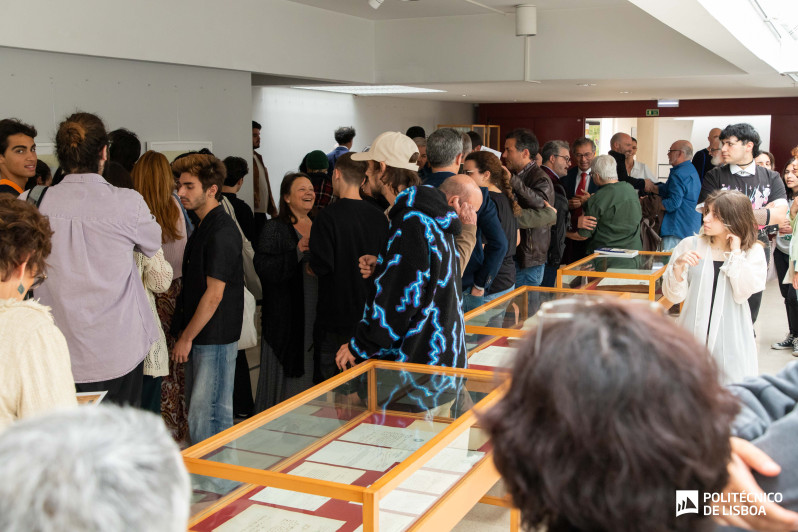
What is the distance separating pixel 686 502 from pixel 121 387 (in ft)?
9.22

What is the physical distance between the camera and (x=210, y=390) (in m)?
4.03

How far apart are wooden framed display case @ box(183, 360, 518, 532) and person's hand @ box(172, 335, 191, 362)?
134 centimetres

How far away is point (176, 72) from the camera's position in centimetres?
644

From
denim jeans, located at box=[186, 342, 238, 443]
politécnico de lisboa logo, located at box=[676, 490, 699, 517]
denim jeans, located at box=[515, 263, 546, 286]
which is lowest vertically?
denim jeans, located at box=[186, 342, 238, 443]

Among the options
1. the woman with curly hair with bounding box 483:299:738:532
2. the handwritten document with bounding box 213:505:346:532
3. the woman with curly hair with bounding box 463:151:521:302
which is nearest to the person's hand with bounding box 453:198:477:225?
the woman with curly hair with bounding box 463:151:521:302

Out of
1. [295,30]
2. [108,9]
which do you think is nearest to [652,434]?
[108,9]

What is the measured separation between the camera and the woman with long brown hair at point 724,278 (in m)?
4.28

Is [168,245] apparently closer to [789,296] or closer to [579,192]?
[579,192]

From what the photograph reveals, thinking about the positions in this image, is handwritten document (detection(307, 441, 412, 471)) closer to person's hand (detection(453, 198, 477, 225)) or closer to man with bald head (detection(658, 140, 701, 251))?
person's hand (detection(453, 198, 477, 225))

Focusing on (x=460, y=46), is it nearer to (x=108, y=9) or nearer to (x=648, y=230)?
(x=648, y=230)

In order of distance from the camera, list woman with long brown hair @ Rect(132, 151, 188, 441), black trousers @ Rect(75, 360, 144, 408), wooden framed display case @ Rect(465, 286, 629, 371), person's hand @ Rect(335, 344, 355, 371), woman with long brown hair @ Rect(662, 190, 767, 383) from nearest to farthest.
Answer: person's hand @ Rect(335, 344, 355, 371) → black trousers @ Rect(75, 360, 144, 408) → wooden framed display case @ Rect(465, 286, 629, 371) → woman with long brown hair @ Rect(132, 151, 188, 441) → woman with long brown hair @ Rect(662, 190, 767, 383)

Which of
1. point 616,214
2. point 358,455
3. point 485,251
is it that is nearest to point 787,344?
point 616,214

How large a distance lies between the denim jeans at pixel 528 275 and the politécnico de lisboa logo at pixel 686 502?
5.26 m

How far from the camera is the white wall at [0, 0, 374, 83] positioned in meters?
5.25
